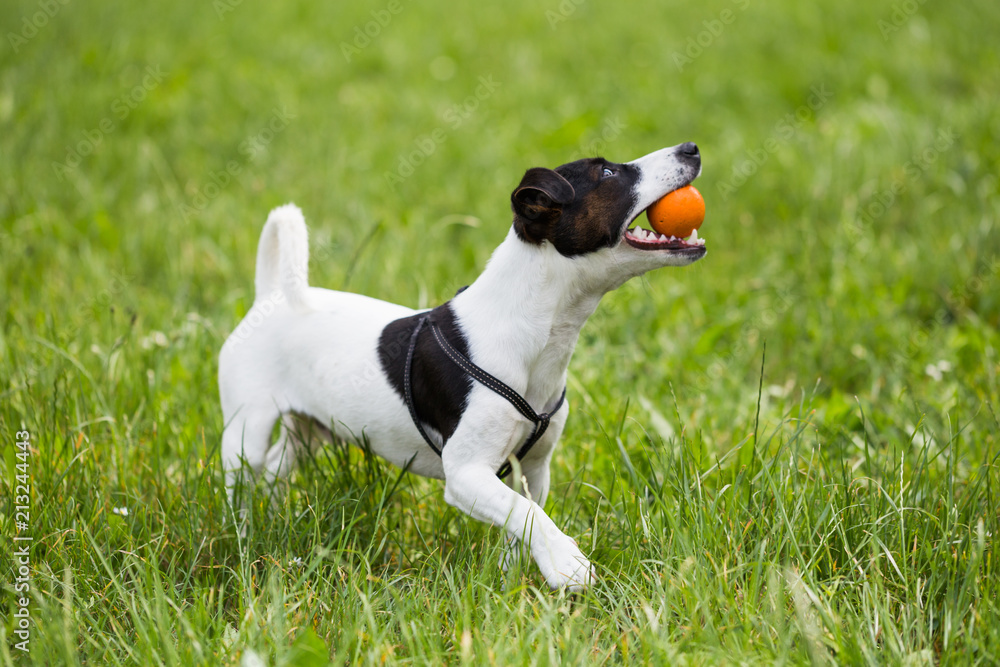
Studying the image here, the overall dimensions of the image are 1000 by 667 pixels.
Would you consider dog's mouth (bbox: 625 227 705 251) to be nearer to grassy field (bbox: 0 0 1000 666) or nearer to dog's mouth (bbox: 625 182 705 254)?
dog's mouth (bbox: 625 182 705 254)

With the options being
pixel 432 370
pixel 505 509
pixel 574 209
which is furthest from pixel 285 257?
pixel 505 509

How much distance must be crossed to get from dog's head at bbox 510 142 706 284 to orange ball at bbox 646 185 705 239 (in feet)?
0.09

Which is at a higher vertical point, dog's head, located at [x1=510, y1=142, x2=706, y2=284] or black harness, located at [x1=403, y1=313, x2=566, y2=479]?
→ dog's head, located at [x1=510, y1=142, x2=706, y2=284]

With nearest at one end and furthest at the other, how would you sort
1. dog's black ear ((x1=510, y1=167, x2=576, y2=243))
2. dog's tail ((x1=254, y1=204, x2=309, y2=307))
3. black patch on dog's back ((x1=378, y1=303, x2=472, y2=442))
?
dog's black ear ((x1=510, y1=167, x2=576, y2=243)) → black patch on dog's back ((x1=378, y1=303, x2=472, y2=442)) → dog's tail ((x1=254, y1=204, x2=309, y2=307))

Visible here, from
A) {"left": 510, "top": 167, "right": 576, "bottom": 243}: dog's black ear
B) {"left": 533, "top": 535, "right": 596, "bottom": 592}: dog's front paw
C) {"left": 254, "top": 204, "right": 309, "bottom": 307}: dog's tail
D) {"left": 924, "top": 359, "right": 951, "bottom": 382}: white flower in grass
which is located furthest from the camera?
{"left": 924, "top": 359, "right": 951, "bottom": 382}: white flower in grass

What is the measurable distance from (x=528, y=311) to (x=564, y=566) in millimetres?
698

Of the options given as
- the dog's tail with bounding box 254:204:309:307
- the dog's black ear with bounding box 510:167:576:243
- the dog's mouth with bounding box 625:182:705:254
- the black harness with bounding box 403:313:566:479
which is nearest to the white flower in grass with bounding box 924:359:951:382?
the dog's mouth with bounding box 625:182:705:254

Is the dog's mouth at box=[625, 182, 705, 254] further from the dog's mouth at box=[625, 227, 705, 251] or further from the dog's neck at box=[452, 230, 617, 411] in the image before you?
the dog's neck at box=[452, 230, 617, 411]

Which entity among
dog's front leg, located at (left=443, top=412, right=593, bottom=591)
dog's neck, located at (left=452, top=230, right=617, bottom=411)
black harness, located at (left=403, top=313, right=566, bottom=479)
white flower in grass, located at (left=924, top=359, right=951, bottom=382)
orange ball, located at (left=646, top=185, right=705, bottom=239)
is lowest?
white flower in grass, located at (left=924, top=359, right=951, bottom=382)

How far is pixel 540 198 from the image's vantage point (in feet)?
7.45

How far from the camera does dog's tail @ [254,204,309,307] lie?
2781 mm

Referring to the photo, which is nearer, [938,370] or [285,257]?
[285,257]

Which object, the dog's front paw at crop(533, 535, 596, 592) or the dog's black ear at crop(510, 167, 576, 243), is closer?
the dog's front paw at crop(533, 535, 596, 592)

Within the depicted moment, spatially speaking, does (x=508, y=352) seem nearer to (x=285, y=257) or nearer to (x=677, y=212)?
(x=677, y=212)
